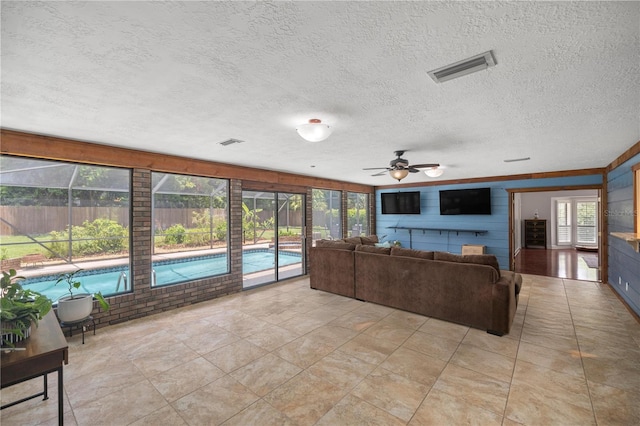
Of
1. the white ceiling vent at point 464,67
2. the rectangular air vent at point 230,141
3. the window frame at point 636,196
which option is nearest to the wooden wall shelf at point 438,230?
the window frame at point 636,196

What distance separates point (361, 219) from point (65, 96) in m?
7.54

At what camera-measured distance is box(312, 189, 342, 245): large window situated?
281 inches

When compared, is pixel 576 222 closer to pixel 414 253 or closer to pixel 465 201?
pixel 465 201

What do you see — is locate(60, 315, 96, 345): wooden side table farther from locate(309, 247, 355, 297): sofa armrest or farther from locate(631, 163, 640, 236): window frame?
locate(631, 163, 640, 236): window frame

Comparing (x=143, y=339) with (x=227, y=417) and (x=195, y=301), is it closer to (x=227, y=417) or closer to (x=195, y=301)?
(x=195, y=301)

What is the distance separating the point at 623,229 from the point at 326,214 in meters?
5.56

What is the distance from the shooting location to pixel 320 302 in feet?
15.1

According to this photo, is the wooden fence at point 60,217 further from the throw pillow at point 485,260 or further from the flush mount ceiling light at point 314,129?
the throw pillow at point 485,260

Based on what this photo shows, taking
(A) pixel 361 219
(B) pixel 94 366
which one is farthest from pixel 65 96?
(A) pixel 361 219

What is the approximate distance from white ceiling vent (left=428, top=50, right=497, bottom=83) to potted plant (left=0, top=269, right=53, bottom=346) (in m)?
3.05

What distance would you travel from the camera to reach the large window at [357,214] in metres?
8.36

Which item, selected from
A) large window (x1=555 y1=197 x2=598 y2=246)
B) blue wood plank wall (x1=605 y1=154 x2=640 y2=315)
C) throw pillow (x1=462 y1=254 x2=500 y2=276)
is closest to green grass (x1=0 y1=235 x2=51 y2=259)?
throw pillow (x1=462 y1=254 x2=500 y2=276)

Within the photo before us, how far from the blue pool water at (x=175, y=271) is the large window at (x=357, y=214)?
2267mm

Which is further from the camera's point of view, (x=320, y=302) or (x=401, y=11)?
(x=320, y=302)
